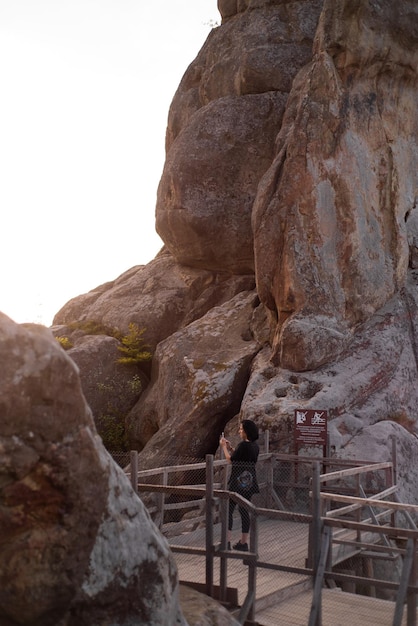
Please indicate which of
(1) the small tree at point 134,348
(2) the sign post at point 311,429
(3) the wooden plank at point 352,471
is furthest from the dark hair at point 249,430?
(1) the small tree at point 134,348

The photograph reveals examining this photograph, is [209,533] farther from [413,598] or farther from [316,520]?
[413,598]

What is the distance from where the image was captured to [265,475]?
52.4 ft

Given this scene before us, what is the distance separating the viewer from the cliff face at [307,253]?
19172mm

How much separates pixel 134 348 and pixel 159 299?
252 centimetres

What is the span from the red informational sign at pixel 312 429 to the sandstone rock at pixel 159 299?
29.3 ft

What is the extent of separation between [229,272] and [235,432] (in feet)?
27.0

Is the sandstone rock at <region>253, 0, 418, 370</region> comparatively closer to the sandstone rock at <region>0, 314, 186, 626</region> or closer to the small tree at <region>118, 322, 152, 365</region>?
the small tree at <region>118, 322, 152, 365</region>

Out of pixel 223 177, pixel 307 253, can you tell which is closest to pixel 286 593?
pixel 307 253

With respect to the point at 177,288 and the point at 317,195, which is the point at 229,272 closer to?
the point at 177,288

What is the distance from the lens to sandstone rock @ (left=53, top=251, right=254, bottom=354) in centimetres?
2542

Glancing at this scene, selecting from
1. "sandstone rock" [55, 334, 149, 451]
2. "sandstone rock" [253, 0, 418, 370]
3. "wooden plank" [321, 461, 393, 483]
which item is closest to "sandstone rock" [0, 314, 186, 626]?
"wooden plank" [321, 461, 393, 483]

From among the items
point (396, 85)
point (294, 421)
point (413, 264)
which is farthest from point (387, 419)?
point (396, 85)

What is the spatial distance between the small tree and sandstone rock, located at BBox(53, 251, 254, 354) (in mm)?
402

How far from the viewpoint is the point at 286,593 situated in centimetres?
1056
